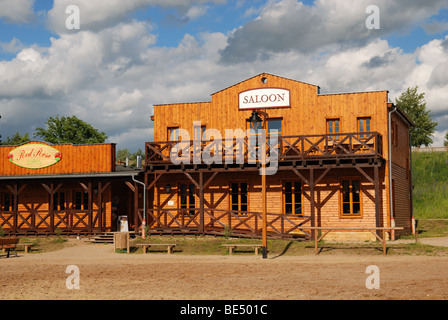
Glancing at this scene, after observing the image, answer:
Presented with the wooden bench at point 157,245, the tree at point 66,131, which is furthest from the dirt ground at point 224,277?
the tree at point 66,131

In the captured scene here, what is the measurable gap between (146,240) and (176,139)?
5.58 metres

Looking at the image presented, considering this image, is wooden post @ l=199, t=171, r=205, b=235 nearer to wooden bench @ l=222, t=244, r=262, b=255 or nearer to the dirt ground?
wooden bench @ l=222, t=244, r=262, b=255

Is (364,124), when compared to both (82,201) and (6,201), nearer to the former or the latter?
(82,201)

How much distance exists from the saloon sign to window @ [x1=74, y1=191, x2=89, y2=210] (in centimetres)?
195

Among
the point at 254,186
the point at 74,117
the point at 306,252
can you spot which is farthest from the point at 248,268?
the point at 74,117

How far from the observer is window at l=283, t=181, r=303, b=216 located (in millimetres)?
22406

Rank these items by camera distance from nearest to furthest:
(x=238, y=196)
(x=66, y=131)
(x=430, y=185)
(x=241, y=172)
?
(x=241, y=172) → (x=238, y=196) → (x=430, y=185) → (x=66, y=131)

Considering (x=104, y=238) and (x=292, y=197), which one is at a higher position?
(x=292, y=197)

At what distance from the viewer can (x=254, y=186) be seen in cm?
2300

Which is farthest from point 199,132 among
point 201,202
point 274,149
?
point 274,149

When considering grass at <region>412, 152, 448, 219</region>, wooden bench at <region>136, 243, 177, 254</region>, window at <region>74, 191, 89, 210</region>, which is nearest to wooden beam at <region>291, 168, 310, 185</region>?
wooden bench at <region>136, 243, 177, 254</region>

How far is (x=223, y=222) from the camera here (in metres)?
22.9

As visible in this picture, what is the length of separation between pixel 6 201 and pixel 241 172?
1173 centimetres
